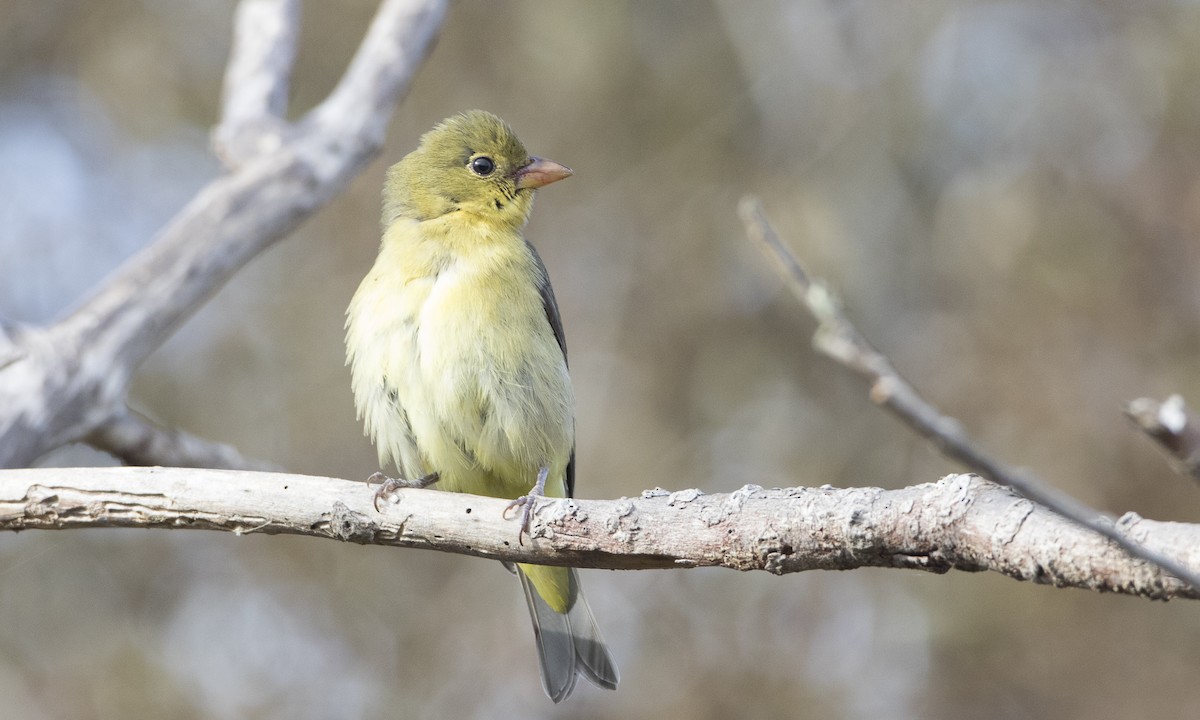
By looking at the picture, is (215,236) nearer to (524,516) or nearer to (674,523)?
(524,516)

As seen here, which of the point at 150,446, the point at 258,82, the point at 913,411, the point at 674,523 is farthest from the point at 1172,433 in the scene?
the point at 258,82

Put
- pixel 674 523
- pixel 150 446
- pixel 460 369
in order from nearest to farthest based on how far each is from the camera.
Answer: pixel 674 523 → pixel 460 369 → pixel 150 446

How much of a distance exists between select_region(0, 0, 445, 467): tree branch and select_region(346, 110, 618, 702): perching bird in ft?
1.70

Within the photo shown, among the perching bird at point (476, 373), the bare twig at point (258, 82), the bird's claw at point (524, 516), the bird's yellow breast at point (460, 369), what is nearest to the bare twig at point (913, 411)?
the bird's claw at point (524, 516)

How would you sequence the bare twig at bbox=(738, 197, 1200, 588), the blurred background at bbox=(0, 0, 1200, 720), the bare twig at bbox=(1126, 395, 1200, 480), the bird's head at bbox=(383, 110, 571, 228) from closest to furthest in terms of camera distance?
the bare twig at bbox=(738, 197, 1200, 588) < the bare twig at bbox=(1126, 395, 1200, 480) < the bird's head at bbox=(383, 110, 571, 228) < the blurred background at bbox=(0, 0, 1200, 720)

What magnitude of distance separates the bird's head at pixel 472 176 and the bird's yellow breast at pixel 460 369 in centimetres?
34

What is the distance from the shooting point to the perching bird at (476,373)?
434cm

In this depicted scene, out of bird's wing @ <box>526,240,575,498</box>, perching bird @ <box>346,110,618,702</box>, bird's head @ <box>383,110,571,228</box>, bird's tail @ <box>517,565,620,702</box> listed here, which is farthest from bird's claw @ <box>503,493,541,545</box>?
bird's head @ <box>383,110,571,228</box>

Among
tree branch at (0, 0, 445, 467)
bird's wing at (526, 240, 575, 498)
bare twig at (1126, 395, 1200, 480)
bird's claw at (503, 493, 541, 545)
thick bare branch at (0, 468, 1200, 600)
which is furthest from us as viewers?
bird's wing at (526, 240, 575, 498)

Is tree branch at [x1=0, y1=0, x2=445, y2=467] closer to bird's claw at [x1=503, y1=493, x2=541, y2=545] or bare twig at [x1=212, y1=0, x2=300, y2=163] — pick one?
bare twig at [x1=212, y1=0, x2=300, y2=163]

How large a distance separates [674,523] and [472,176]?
106 inches

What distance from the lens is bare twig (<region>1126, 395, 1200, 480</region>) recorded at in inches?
64.3

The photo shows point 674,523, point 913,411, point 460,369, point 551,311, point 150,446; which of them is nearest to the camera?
point 913,411

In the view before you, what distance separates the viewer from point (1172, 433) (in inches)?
64.7
